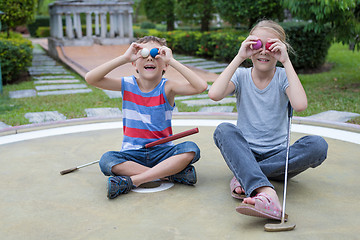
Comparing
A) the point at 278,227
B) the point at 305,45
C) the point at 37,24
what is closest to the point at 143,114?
the point at 278,227

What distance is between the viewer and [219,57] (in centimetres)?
1121

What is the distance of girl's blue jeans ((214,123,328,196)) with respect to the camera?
91.6 inches

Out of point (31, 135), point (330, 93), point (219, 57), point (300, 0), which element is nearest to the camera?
point (31, 135)

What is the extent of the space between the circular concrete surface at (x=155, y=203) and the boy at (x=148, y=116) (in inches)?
5.9

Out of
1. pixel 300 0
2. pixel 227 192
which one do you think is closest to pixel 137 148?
pixel 227 192

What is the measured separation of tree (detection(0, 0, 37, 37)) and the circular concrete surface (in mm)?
6573

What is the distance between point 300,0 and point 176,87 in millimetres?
4028

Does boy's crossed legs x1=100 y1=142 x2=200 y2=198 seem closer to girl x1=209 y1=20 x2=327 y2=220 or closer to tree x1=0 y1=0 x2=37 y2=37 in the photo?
girl x1=209 y1=20 x2=327 y2=220

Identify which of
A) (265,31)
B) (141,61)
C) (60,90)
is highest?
(265,31)

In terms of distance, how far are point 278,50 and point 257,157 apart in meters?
0.66

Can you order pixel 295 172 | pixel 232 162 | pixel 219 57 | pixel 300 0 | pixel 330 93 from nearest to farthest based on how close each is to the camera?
pixel 232 162 < pixel 295 172 < pixel 300 0 < pixel 330 93 < pixel 219 57

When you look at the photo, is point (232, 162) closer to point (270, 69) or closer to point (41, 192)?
point (270, 69)

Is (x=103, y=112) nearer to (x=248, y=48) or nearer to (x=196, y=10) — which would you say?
(x=248, y=48)

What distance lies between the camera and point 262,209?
209 centimetres
